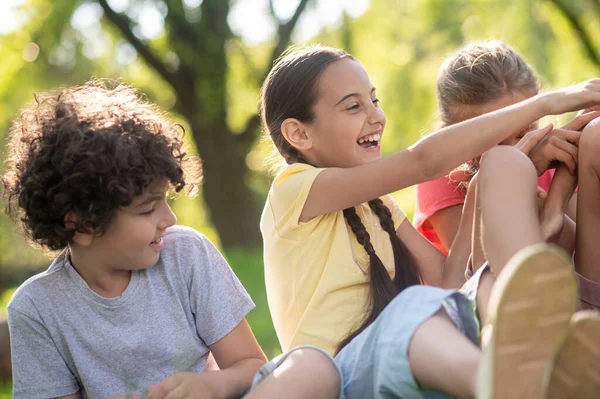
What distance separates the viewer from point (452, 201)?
8.59 feet

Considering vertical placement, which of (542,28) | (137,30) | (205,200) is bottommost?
(205,200)

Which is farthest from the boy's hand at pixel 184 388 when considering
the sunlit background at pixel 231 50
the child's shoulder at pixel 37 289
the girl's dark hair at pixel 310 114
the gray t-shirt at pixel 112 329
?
the sunlit background at pixel 231 50

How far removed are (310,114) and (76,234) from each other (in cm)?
77

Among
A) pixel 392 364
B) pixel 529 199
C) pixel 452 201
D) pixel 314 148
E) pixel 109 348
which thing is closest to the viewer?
pixel 392 364

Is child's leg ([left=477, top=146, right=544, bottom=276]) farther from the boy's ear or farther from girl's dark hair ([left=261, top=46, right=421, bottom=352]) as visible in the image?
the boy's ear

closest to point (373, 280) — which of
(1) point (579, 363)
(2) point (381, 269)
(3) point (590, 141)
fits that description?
(2) point (381, 269)

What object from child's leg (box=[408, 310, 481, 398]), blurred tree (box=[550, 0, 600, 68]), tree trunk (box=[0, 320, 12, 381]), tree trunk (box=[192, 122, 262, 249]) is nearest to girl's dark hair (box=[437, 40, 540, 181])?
child's leg (box=[408, 310, 481, 398])

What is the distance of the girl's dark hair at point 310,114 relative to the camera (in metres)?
2.23

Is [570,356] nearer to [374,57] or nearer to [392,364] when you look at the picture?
[392,364]

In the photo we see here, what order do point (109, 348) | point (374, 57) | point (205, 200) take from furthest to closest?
1. point (374, 57)
2. point (205, 200)
3. point (109, 348)

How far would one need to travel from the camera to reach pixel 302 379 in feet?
5.28

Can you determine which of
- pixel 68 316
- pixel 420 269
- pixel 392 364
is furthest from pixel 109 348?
pixel 420 269

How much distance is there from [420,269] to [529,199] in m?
0.71

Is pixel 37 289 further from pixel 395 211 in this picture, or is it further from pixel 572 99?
pixel 572 99
